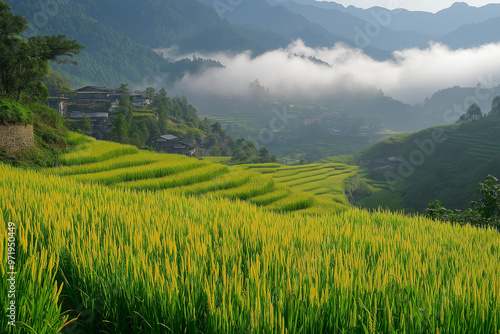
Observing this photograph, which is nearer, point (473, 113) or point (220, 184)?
point (220, 184)

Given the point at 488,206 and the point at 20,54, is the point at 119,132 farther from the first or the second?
the point at 488,206

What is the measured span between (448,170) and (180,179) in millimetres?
60891

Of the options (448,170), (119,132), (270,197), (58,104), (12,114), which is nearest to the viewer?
(12,114)

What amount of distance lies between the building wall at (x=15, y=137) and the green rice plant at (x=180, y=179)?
4373mm

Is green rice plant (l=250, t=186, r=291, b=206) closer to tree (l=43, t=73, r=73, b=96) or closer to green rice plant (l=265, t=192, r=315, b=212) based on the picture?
green rice plant (l=265, t=192, r=315, b=212)

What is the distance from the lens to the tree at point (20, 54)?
49.7 ft

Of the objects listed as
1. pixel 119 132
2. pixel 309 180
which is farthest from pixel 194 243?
pixel 309 180

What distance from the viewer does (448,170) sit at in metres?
59.9

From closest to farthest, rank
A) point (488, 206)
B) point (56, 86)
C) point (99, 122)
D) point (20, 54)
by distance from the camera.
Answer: point (488, 206), point (20, 54), point (99, 122), point (56, 86)

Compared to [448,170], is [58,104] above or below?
above

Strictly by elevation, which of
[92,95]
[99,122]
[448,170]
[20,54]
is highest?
[92,95]

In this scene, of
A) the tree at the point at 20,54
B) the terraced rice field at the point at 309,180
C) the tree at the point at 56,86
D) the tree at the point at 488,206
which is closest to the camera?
the tree at the point at 488,206

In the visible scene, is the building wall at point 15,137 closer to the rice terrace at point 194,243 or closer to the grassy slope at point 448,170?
the rice terrace at point 194,243

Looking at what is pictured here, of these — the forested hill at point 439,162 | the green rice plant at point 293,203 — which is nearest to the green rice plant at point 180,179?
the green rice plant at point 293,203
